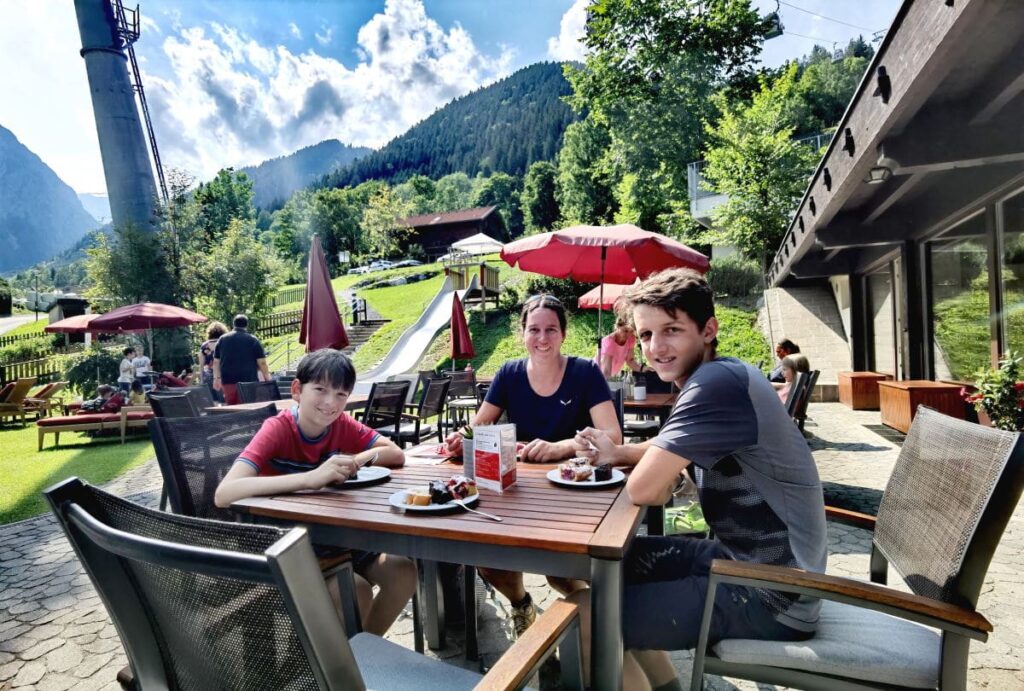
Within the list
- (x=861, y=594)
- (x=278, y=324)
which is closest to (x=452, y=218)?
(x=278, y=324)

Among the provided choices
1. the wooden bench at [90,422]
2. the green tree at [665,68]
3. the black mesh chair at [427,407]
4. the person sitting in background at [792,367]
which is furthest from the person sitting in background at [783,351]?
the green tree at [665,68]

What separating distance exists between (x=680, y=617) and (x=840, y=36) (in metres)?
44.1

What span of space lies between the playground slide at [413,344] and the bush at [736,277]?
888 centimetres

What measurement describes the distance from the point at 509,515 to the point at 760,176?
58.8 feet

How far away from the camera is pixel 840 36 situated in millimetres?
34906

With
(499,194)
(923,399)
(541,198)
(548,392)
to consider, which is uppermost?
(499,194)

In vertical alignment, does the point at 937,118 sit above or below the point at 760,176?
→ below

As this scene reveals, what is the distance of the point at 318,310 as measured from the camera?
658 cm

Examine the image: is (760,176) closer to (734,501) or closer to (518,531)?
(734,501)

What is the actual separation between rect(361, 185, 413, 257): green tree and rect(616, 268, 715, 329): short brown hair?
4907cm

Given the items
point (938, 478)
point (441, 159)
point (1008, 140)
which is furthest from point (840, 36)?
point (441, 159)

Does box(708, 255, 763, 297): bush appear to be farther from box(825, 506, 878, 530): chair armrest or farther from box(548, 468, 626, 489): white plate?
box(548, 468, 626, 489): white plate

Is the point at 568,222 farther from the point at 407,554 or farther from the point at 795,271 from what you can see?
the point at 407,554

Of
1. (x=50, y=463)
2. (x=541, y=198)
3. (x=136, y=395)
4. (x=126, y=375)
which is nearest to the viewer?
(x=50, y=463)
